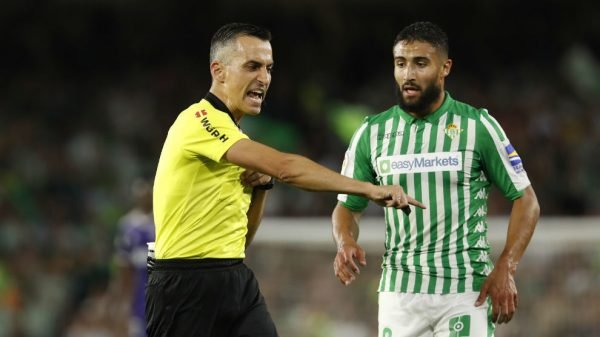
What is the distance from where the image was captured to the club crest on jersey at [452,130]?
5.09 metres

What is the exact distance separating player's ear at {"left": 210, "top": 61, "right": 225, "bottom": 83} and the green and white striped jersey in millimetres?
870

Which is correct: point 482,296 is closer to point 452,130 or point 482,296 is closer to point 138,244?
point 452,130

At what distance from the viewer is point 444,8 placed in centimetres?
1544

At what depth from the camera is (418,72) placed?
506 cm

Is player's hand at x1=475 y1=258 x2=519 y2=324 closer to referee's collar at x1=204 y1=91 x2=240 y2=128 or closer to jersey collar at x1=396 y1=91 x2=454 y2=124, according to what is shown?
jersey collar at x1=396 y1=91 x2=454 y2=124

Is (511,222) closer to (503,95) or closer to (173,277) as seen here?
(173,277)

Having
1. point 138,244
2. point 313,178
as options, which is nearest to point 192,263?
point 313,178

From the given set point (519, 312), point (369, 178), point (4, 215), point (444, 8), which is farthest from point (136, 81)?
point (369, 178)

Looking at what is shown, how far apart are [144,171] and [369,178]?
871cm

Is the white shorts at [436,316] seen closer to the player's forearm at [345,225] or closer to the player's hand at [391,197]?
the player's forearm at [345,225]

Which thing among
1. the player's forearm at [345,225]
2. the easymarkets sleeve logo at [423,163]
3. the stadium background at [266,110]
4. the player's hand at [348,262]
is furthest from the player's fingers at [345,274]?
the stadium background at [266,110]

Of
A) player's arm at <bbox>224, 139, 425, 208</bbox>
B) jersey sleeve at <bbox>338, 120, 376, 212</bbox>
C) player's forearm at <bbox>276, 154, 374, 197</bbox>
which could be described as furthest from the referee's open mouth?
jersey sleeve at <bbox>338, 120, 376, 212</bbox>

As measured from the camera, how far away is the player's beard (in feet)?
16.7

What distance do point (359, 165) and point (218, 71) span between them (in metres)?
0.89
